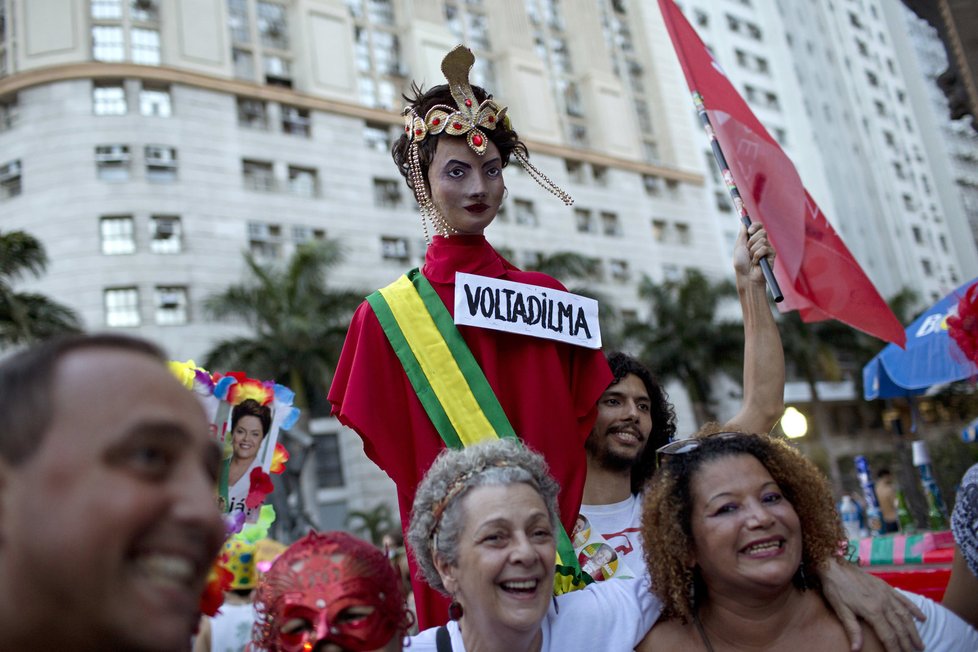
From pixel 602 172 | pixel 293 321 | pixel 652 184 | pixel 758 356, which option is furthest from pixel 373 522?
pixel 758 356

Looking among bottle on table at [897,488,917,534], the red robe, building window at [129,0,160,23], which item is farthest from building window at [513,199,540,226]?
the red robe

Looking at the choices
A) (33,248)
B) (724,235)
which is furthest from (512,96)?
(33,248)

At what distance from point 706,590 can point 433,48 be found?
38167 mm

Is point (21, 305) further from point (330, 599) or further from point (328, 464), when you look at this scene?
point (330, 599)

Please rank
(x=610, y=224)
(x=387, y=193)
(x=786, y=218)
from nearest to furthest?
(x=786, y=218)
(x=387, y=193)
(x=610, y=224)

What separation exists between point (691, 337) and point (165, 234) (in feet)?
61.8

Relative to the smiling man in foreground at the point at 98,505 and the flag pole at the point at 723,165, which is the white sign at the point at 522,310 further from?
the smiling man in foreground at the point at 98,505

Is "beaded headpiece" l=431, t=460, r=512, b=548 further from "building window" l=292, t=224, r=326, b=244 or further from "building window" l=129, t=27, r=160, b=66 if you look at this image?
"building window" l=129, t=27, r=160, b=66

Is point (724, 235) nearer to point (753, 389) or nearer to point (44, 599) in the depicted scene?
point (753, 389)

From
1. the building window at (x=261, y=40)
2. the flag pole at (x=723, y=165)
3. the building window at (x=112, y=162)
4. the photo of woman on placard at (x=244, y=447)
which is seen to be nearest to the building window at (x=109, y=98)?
the building window at (x=112, y=162)

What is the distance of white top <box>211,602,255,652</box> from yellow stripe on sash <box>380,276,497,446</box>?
4.42ft

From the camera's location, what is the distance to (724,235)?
151 ft

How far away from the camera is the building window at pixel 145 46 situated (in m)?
31.5

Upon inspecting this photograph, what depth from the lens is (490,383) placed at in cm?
314
